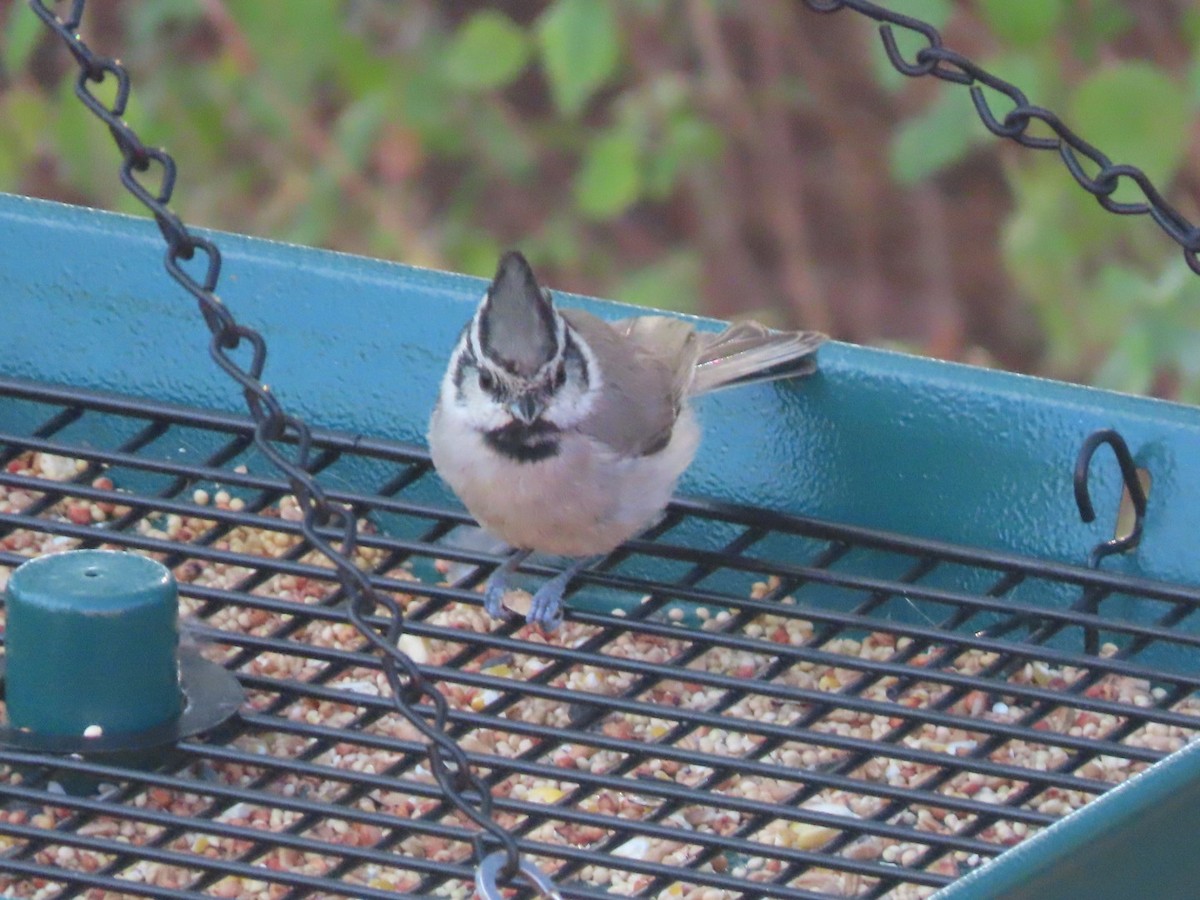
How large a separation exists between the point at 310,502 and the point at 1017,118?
920mm

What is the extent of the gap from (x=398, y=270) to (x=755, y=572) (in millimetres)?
691

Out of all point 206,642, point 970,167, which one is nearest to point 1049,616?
point 206,642

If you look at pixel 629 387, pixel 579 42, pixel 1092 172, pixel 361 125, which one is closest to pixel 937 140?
pixel 1092 172

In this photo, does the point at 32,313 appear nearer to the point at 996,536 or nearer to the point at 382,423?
the point at 382,423

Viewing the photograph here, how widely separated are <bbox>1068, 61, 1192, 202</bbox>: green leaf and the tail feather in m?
1.54

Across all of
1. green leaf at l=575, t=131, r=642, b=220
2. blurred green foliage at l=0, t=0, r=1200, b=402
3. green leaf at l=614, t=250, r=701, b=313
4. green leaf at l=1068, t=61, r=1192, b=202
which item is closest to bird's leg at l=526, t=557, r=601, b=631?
blurred green foliage at l=0, t=0, r=1200, b=402

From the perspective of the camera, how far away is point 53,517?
9.56 feet

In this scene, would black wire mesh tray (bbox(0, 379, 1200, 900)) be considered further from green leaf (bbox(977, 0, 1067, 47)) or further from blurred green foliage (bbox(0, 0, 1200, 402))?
green leaf (bbox(977, 0, 1067, 47))

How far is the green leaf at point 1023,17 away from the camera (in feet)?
14.5

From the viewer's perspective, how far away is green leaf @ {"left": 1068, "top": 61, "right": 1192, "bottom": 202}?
4.43m

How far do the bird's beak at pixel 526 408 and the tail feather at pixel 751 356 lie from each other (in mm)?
260

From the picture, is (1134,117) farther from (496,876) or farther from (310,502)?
(496,876)

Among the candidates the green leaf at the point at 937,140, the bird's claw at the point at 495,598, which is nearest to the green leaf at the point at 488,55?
the green leaf at the point at 937,140

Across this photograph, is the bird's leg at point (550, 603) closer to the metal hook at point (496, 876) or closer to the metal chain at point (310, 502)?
the metal chain at point (310, 502)
